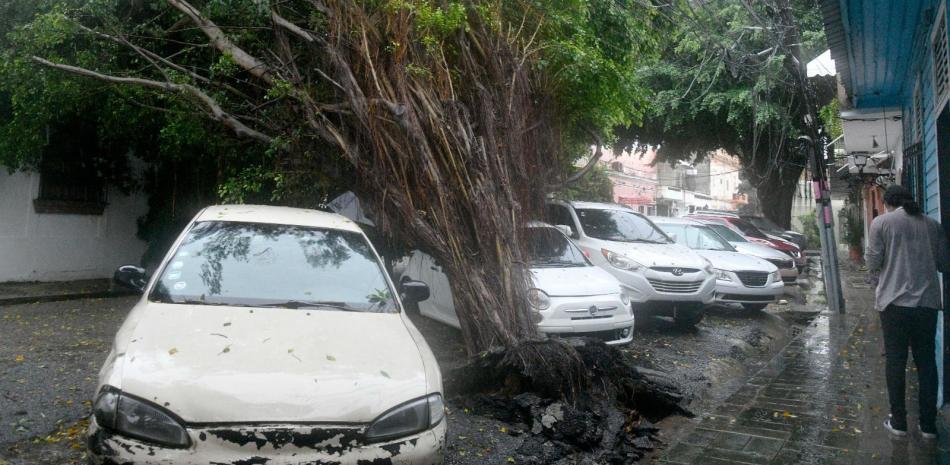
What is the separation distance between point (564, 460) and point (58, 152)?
11572 millimetres

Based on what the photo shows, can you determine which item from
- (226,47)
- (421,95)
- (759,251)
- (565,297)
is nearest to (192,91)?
(226,47)

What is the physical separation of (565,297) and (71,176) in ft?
33.6

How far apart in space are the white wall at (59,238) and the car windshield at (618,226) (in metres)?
9.14

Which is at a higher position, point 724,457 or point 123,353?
point 123,353

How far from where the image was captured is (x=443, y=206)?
715cm

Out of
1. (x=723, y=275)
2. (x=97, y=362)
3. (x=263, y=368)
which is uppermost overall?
(x=263, y=368)

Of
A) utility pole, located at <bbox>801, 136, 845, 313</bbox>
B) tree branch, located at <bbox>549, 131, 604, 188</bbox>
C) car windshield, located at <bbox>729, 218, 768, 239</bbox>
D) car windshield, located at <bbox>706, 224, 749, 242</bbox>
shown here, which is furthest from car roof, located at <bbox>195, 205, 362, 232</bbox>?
car windshield, located at <bbox>729, 218, 768, 239</bbox>

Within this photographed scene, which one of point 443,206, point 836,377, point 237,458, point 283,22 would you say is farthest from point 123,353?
point 836,377

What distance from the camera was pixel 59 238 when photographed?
1332 cm

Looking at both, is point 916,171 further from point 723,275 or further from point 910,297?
point 723,275

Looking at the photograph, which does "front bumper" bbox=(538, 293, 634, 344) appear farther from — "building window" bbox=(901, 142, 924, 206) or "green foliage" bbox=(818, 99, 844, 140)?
"green foliage" bbox=(818, 99, 844, 140)

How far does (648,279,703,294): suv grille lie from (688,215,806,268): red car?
806 cm

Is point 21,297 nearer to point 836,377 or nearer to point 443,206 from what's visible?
point 443,206

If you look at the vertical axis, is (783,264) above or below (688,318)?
above
